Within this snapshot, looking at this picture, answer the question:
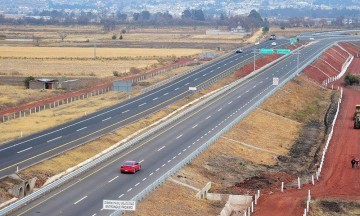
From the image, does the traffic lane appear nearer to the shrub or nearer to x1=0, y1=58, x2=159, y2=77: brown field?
x1=0, y1=58, x2=159, y2=77: brown field

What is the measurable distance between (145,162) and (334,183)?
15.3 metres

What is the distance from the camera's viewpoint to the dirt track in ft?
197

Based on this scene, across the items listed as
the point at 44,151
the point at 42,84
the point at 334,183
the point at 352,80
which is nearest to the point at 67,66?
the point at 42,84

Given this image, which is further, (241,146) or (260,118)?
(260,118)

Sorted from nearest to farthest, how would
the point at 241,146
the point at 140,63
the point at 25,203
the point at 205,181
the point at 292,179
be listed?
1. the point at 25,203
2. the point at 205,181
3. the point at 292,179
4. the point at 241,146
5. the point at 140,63

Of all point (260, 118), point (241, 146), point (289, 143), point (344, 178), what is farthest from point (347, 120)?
point (344, 178)

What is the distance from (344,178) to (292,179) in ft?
15.3

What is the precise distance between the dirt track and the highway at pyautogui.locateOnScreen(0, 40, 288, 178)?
61.1ft

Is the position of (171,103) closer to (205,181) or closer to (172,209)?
(205,181)

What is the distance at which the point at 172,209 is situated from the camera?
5494 centimetres

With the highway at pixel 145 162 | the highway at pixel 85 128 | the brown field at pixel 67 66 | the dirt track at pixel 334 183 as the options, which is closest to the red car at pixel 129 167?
the highway at pixel 145 162

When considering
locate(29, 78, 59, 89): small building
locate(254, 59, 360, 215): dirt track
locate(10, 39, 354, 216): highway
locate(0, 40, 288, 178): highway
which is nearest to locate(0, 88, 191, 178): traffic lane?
locate(0, 40, 288, 178): highway

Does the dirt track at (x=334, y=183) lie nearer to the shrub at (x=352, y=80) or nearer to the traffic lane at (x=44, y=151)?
the traffic lane at (x=44, y=151)

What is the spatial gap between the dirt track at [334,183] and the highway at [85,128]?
18.6 meters
